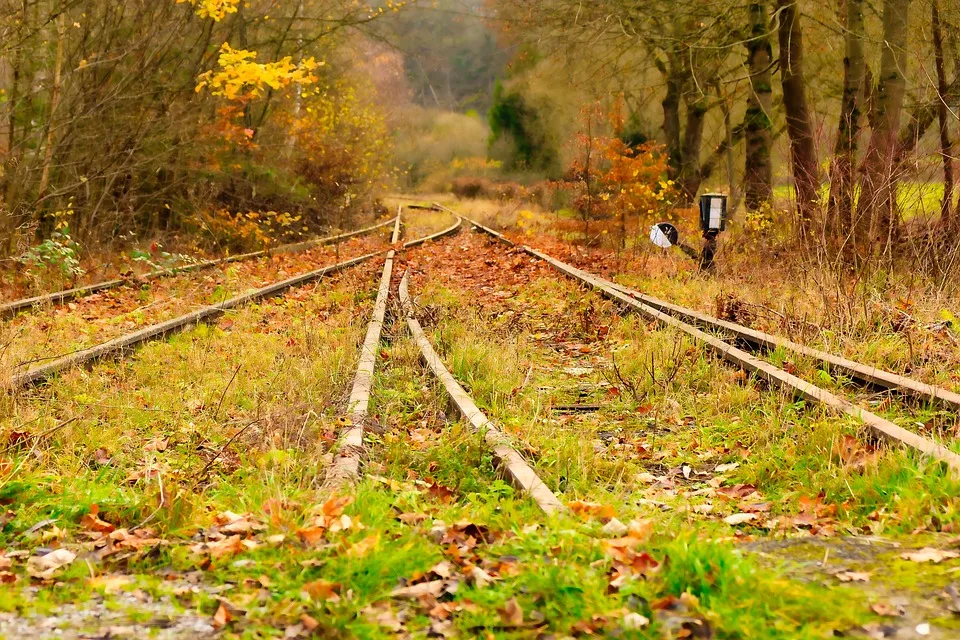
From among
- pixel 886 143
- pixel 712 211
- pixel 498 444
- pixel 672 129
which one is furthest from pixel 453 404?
pixel 672 129

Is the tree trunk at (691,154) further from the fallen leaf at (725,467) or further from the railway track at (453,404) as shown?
the fallen leaf at (725,467)

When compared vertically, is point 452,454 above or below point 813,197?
below

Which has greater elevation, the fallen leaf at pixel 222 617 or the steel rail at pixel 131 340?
the steel rail at pixel 131 340

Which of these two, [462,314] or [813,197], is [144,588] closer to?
[462,314]

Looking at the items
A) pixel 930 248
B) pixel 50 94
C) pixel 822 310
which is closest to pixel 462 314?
pixel 822 310

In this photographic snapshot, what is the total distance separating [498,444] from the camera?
4.64 metres

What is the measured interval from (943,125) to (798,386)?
8.09m

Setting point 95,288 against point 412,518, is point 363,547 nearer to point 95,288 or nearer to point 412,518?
point 412,518

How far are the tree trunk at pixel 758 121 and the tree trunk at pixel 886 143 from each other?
113 inches

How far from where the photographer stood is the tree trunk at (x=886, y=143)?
8.92 metres

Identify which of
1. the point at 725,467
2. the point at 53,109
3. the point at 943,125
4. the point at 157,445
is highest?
the point at 53,109

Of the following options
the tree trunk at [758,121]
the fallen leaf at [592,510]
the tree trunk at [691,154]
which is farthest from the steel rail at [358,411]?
the tree trunk at [691,154]

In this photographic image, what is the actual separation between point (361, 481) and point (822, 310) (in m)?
5.44

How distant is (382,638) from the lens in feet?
8.86
